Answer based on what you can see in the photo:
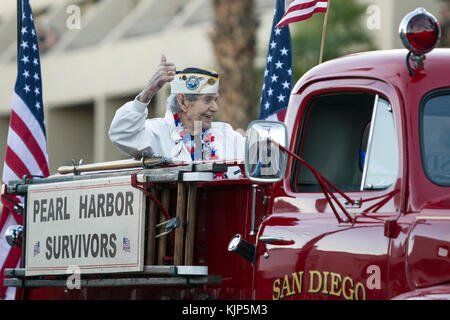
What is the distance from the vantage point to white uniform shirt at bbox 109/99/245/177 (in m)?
6.27

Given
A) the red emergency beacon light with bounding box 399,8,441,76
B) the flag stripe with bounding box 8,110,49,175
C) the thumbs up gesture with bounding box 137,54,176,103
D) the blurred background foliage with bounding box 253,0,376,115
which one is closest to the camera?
the red emergency beacon light with bounding box 399,8,441,76

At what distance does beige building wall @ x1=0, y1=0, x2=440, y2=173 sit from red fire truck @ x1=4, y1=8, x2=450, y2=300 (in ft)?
57.5

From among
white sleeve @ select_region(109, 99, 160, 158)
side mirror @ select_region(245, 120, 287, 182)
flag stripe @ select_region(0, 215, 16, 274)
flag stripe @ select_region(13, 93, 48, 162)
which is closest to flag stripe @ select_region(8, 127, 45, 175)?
flag stripe @ select_region(13, 93, 48, 162)

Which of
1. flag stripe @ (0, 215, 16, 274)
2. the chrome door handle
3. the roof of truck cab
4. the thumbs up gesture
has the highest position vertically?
the roof of truck cab

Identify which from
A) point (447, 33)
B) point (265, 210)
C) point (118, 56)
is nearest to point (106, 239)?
point (265, 210)

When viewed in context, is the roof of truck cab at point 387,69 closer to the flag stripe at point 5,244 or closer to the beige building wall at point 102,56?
the flag stripe at point 5,244

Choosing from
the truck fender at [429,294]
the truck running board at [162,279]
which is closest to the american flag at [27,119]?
the truck running board at [162,279]

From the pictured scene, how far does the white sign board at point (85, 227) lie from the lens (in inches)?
224

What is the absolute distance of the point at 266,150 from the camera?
4516mm

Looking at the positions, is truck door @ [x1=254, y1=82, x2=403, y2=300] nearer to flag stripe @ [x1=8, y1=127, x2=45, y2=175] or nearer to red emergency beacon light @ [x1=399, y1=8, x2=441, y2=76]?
red emergency beacon light @ [x1=399, y1=8, x2=441, y2=76]

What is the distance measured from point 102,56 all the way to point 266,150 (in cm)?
2674

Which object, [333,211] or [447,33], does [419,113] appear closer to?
[333,211]

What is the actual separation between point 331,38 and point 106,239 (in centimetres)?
1590
